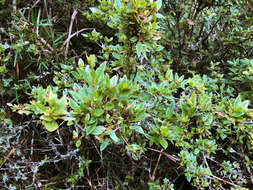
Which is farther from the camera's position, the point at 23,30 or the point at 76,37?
the point at 76,37

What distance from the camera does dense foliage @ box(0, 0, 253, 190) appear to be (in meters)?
1.01

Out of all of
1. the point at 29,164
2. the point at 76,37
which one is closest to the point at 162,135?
the point at 29,164

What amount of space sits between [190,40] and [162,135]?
1235 mm

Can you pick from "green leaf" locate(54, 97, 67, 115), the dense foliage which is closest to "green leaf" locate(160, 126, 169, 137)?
the dense foliage

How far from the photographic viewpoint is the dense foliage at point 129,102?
101 cm

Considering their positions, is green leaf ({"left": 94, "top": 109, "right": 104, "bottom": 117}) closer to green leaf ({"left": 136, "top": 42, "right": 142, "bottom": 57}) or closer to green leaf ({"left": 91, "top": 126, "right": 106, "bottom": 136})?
green leaf ({"left": 91, "top": 126, "right": 106, "bottom": 136})

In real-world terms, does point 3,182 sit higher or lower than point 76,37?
lower

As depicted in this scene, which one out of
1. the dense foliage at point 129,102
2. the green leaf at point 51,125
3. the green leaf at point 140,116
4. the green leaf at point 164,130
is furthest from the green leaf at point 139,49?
the green leaf at point 51,125

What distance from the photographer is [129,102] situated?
1057 millimetres

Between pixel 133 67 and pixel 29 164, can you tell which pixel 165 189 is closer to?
pixel 133 67

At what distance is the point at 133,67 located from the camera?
4.63ft

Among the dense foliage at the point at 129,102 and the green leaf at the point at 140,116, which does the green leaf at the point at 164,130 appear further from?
the green leaf at the point at 140,116

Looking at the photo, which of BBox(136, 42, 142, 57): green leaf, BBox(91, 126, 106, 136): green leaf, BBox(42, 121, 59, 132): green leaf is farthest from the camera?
BBox(136, 42, 142, 57): green leaf

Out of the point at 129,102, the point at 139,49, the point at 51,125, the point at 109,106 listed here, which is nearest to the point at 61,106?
the point at 51,125
